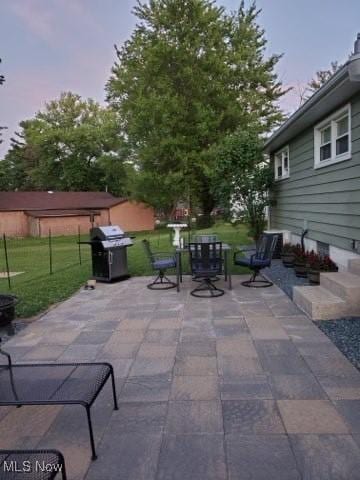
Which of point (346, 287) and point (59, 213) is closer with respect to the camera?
point (346, 287)

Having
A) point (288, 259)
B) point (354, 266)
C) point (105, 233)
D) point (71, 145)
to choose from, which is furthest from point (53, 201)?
point (354, 266)

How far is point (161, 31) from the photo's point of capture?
19828 mm

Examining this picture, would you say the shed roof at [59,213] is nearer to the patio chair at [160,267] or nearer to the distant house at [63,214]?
the distant house at [63,214]

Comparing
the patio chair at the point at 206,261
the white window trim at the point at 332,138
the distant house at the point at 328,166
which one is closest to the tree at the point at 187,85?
the distant house at the point at 328,166

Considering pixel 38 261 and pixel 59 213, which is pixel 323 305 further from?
pixel 59 213

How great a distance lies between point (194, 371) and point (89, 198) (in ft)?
95.0

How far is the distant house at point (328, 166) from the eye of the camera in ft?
18.0

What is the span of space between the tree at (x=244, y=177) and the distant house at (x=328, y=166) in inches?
36.8

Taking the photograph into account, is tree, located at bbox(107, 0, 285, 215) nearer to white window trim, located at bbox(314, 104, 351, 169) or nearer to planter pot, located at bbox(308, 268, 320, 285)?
white window trim, located at bbox(314, 104, 351, 169)

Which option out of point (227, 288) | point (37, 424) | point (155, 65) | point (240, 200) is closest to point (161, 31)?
point (155, 65)

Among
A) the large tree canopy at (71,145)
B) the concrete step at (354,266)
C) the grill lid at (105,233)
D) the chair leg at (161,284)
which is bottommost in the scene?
the chair leg at (161,284)

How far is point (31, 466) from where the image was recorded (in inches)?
65.0

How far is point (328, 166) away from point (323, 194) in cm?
57

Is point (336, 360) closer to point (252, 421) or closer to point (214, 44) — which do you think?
point (252, 421)
